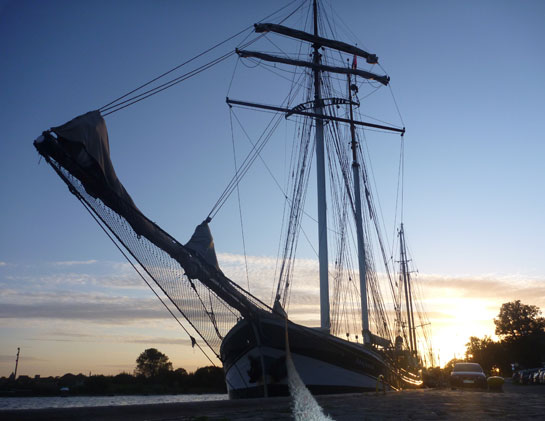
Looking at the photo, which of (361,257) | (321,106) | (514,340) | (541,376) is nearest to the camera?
(321,106)

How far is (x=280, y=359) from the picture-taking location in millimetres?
17984

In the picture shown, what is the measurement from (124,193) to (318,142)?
1571 cm

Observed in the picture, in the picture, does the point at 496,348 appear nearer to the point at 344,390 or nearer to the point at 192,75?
the point at 344,390

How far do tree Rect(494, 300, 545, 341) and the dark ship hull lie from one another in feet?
316

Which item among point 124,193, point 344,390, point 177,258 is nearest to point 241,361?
point 344,390

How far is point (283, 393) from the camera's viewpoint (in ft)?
58.5

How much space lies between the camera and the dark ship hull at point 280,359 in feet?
59.2

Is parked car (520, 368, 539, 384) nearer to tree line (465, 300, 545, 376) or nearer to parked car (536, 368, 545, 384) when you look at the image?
parked car (536, 368, 545, 384)

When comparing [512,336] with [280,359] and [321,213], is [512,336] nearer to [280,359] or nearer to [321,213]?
[321,213]

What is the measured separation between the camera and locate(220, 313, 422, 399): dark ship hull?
18031 mm

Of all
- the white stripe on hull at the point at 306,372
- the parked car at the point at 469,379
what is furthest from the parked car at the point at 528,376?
the white stripe on hull at the point at 306,372

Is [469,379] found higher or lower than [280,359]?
lower

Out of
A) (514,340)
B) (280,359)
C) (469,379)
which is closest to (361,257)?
(469,379)

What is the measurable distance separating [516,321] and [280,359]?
341 ft
